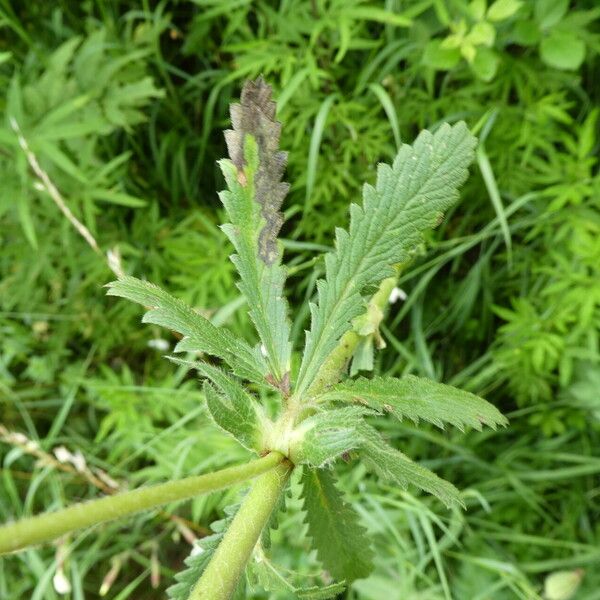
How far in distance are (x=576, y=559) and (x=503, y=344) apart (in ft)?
1.96

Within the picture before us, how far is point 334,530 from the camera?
882 millimetres

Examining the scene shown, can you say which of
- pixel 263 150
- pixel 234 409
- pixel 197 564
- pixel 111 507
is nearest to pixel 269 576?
pixel 197 564

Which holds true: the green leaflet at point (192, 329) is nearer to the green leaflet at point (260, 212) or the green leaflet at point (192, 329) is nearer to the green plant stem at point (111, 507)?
the green leaflet at point (260, 212)

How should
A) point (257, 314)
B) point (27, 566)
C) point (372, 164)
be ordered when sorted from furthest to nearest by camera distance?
point (27, 566), point (372, 164), point (257, 314)

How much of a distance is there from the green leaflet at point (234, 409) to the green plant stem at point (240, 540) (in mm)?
47

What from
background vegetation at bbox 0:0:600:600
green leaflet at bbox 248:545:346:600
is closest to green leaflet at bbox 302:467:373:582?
green leaflet at bbox 248:545:346:600

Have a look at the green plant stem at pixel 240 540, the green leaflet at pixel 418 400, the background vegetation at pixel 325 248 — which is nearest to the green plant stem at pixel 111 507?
the green plant stem at pixel 240 540

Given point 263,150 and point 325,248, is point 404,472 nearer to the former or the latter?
point 263,150

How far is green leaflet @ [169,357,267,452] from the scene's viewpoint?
62cm

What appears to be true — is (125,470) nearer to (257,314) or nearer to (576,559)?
(576,559)

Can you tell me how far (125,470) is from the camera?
7.23ft

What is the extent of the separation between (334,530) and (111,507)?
50cm

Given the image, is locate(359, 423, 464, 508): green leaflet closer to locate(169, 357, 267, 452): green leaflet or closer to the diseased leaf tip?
locate(169, 357, 267, 452): green leaflet

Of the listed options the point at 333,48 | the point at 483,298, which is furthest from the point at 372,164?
the point at 483,298
